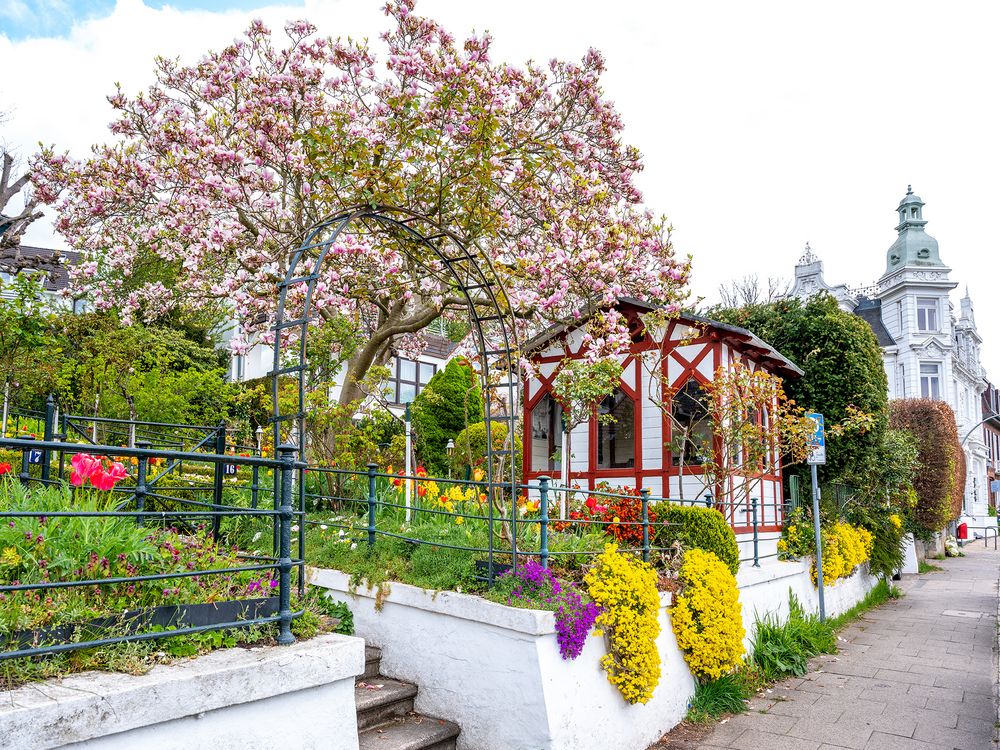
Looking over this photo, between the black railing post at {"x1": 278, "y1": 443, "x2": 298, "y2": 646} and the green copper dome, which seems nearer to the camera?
Answer: the black railing post at {"x1": 278, "y1": 443, "x2": 298, "y2": 646}

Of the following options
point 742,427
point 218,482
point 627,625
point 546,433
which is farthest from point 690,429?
point 218,482

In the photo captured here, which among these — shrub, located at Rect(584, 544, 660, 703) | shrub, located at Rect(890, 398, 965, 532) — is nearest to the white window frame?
shrub, located at Rect(890, 398, 965, 532)

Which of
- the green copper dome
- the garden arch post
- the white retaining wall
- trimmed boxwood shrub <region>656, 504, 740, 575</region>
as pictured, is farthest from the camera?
the green copper dome

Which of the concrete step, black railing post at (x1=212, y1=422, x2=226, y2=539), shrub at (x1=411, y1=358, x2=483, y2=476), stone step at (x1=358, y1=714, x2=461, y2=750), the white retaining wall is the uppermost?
shrub at (x1=411, y1=358, x2=483, y2=476)

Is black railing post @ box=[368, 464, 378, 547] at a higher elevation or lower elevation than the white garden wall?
higher

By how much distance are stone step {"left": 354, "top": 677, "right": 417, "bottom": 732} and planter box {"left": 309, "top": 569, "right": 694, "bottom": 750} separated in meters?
0.09

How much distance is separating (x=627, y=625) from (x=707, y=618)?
1.40 metres

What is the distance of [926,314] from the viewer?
119 feet

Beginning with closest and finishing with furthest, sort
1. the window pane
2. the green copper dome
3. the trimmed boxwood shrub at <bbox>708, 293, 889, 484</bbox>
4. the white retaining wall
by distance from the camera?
the white retaining wall, the trimmed boxwood shrub at <bbox>708, 293, 889, 484</bbox>, the window pane, the green copper dome

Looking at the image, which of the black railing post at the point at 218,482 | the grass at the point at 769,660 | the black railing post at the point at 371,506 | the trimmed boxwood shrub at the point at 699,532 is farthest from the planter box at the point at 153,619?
the trimmed boxwood shrub at the point at 699,532

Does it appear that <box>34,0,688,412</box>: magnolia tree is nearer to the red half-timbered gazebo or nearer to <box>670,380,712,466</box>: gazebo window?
the red half-timbered gazebo

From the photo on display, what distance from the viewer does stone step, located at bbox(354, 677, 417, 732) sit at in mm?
5031

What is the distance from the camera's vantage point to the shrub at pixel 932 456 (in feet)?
64.4

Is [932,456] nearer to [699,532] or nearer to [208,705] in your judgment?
[699,532]
